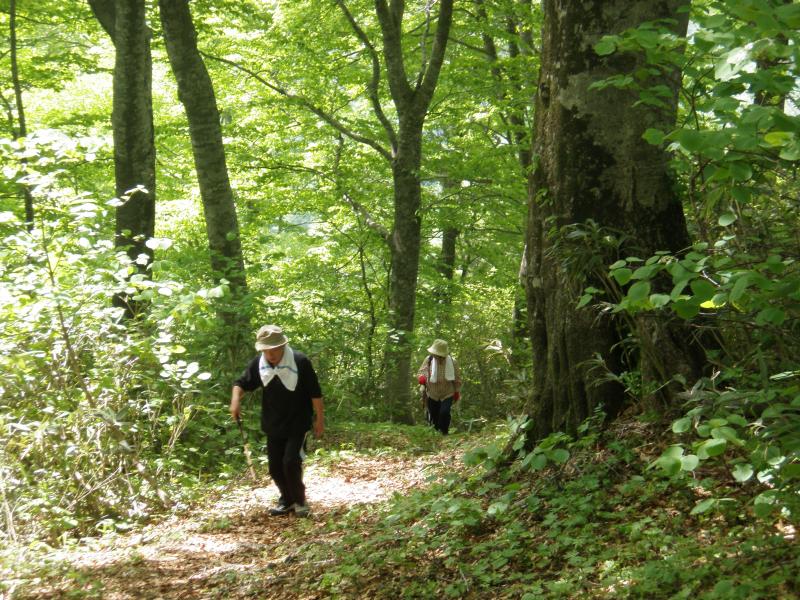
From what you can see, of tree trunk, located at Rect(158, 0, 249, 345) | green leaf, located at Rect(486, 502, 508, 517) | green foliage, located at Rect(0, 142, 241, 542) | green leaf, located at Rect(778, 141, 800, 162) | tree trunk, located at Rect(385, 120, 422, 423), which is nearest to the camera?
green leaf, located at Rect(778, 141, 800, 162)

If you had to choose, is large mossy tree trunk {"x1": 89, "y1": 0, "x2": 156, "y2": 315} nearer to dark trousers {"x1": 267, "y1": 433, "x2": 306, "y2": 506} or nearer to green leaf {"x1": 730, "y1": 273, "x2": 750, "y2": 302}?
dark trousers {"x1": 267, "y1": 433, "x2": 306, "y2": 506}

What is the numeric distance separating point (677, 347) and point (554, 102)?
6.90 ft

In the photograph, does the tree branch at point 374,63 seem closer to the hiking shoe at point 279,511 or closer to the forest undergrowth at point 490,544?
the forest undergrowth at point 490,544

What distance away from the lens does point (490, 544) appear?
5.11m

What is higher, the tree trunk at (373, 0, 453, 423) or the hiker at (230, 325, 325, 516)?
the tree trunk at (373, 0, 453, 423)

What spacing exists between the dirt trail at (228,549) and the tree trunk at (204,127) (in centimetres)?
450

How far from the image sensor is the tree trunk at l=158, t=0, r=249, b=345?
1228cm

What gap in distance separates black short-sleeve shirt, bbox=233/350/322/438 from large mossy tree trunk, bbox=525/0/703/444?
2.72 metres

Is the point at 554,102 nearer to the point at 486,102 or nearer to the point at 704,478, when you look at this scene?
the point at 704,478

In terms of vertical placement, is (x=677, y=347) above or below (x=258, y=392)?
above

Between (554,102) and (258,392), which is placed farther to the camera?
(258,392)

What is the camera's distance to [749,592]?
3.44 metres

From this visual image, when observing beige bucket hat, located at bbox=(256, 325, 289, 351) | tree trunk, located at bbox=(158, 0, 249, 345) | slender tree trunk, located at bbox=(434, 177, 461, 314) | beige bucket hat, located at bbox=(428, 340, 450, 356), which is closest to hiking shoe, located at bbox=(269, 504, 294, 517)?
beige bucket hat, located at bbox=(256, 325, 289, 351)

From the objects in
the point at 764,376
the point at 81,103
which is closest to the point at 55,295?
the point at 764,376
